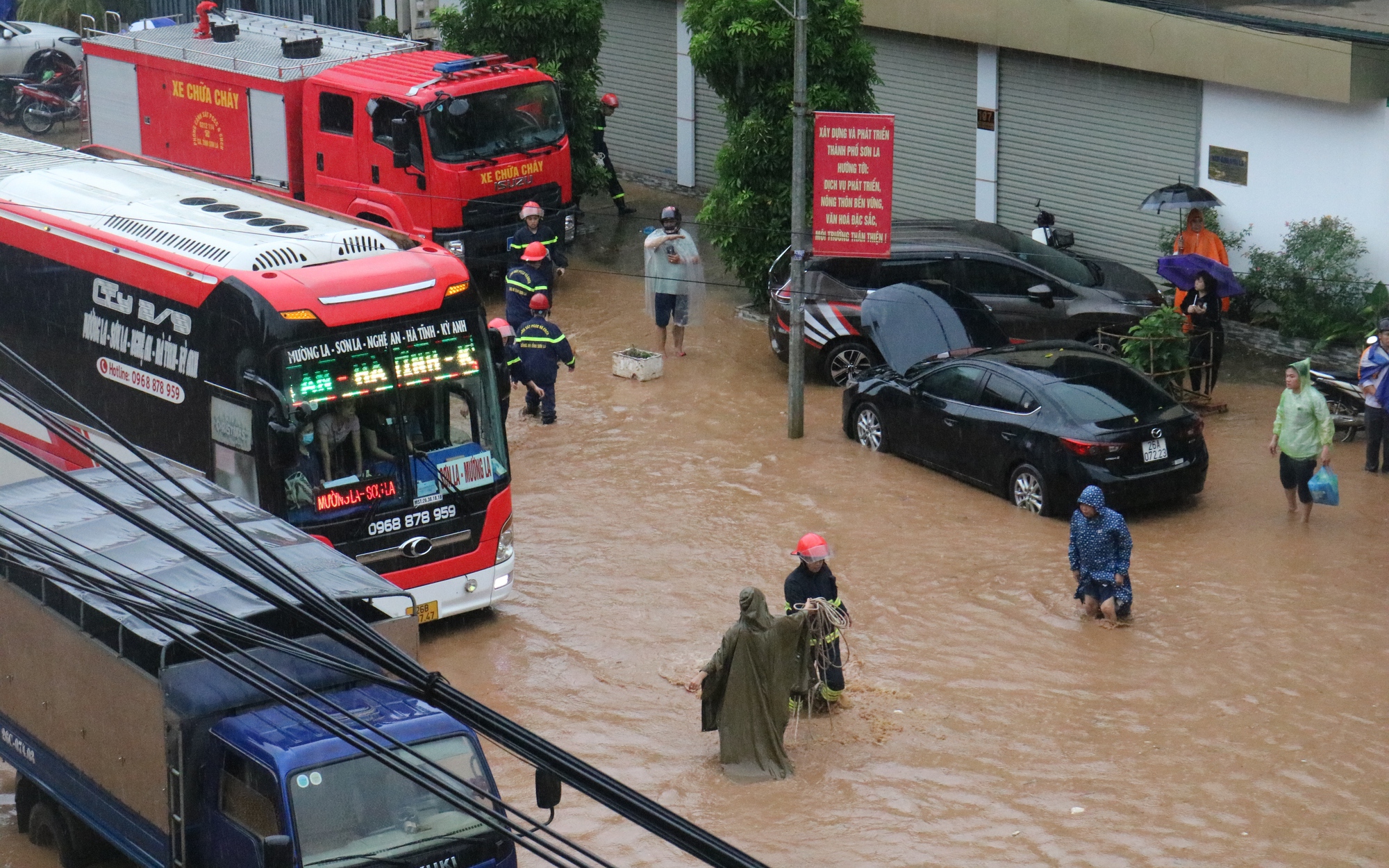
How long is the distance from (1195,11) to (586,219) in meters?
10.4

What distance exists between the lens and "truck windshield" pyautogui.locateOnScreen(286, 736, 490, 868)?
7.71m

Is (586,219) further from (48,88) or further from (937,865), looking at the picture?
(937,865)

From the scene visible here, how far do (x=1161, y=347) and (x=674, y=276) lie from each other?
18.3 feet

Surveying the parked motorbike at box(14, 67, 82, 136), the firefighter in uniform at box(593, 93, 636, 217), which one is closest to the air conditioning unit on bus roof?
the firefighter in uniform at box(593, 93, 636, 217)

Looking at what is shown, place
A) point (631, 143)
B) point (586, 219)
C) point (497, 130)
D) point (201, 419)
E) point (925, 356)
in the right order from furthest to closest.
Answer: point (631, 143), point (586, 219), point (497, 130), point (925, 356), point (201, 419)

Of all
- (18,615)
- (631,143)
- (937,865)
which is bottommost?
(937,865)

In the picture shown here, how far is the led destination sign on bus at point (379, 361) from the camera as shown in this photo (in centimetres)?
1151

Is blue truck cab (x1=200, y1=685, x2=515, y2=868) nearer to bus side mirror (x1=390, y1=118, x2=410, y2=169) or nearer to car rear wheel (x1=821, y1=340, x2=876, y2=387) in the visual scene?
car rear wheel (x1=821, y1=340, x2=876, y2=387)

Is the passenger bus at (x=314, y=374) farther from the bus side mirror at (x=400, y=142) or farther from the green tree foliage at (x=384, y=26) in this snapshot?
the green tree foliage at (x=384, y=26)

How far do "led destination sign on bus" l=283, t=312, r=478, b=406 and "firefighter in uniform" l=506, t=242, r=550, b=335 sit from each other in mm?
5371

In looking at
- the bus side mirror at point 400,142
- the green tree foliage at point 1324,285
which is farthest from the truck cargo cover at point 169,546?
the green tree foliage at point 1324,285

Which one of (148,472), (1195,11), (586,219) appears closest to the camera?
(148,472)

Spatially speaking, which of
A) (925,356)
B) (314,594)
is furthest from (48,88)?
(314,594)

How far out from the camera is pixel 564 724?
37.2ft
